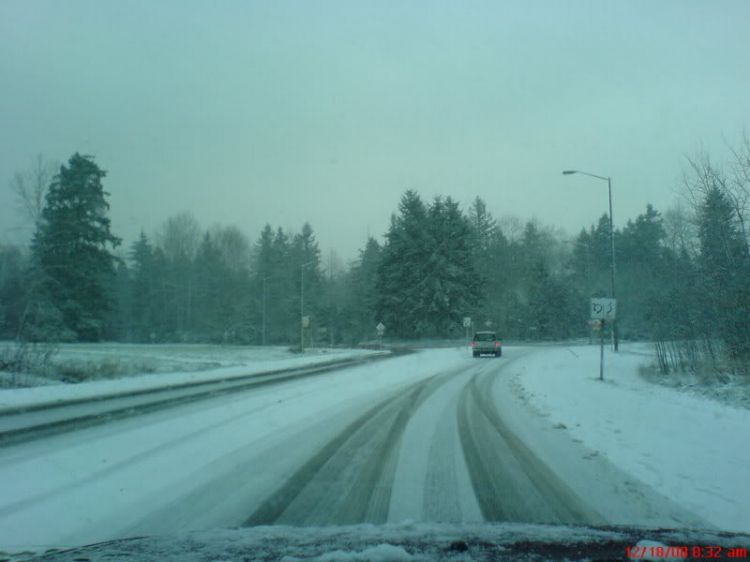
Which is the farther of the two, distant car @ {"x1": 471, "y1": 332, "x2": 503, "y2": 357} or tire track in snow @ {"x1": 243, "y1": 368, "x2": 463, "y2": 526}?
distant car @ {"x1": 471, "y1": 332, "x2": 503, "y2": 357}

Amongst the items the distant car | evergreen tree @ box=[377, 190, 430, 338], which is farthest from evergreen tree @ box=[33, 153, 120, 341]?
evergreen tree @ box=[377, 190, 430, 338]

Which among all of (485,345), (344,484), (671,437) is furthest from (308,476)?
(485,345)

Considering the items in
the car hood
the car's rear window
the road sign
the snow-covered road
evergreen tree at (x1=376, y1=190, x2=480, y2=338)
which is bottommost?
the snow-covered road

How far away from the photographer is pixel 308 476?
265 inches

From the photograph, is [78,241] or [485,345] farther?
[78,241]

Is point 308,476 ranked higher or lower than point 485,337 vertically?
lower

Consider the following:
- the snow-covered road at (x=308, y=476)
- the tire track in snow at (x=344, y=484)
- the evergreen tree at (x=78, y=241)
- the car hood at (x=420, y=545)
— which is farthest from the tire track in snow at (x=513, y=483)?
the evergreen tree at (x=78, y=241)

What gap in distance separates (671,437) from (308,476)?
607cm

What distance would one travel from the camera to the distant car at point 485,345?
40719mm

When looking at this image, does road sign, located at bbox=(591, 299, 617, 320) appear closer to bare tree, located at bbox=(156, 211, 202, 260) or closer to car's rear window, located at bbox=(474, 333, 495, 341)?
car's rear window, located at bbox=(474, 333, 495, 341)

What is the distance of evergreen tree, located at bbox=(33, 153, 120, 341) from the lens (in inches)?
1764

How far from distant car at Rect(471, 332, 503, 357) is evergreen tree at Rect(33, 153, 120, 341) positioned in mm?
31638

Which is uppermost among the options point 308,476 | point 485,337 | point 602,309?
point 602,309

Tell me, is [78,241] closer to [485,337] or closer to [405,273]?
[485,337]
